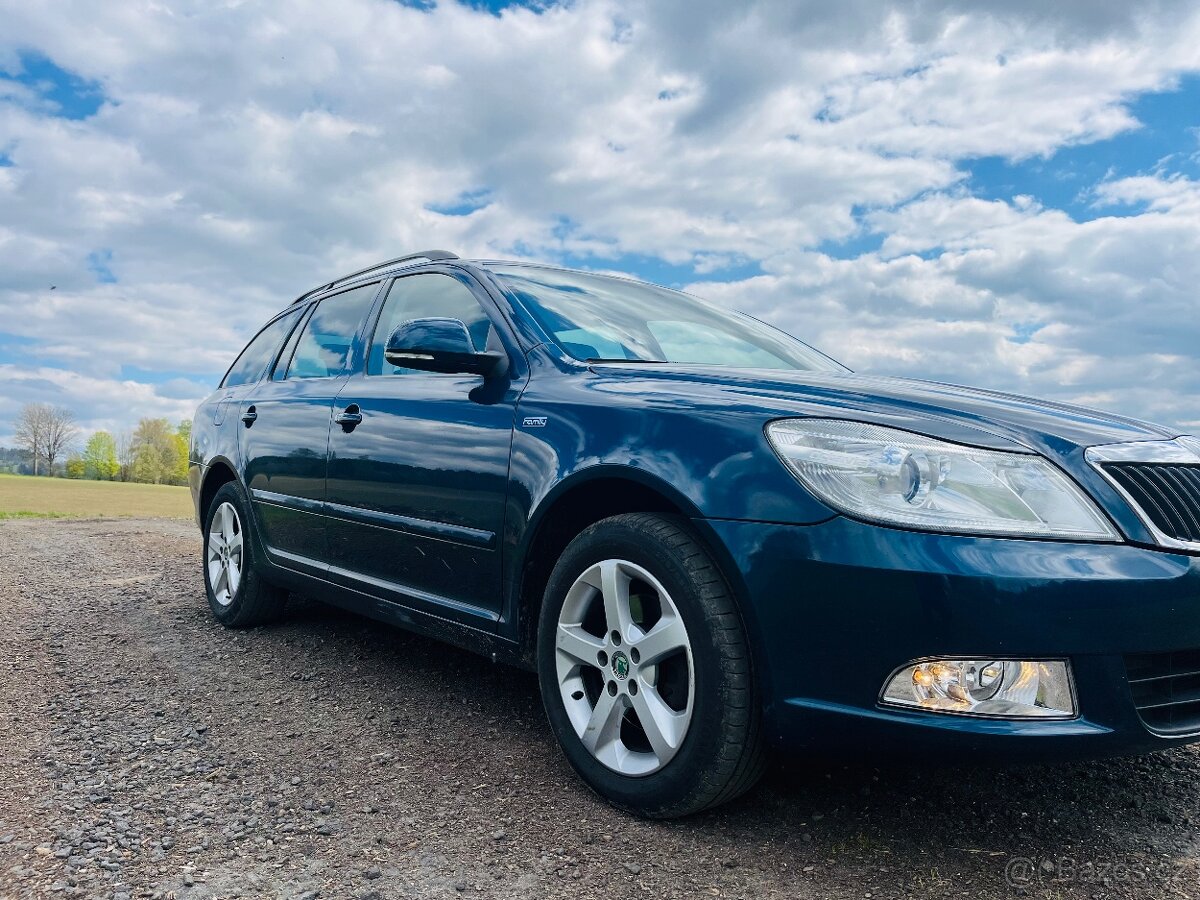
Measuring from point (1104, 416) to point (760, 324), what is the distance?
1868mm

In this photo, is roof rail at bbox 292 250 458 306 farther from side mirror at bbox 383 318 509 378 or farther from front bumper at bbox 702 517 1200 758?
front bumper at bbox 702 517 1200 758

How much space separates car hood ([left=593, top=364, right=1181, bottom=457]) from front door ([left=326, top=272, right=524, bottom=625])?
21.8 inches

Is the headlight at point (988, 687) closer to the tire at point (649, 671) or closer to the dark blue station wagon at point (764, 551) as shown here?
the dark blue station wagon at point (764, 551)

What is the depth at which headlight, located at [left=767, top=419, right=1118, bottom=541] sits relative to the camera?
2074 mm

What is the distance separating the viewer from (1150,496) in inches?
87.0

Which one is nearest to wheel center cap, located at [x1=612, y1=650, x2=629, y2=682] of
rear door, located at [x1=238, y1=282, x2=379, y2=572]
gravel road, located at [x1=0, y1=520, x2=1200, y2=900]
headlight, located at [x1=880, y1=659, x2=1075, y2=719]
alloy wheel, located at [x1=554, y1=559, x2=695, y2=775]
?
alloy wheel, located at [x1=554, y1=559, x2=695, y2=775]

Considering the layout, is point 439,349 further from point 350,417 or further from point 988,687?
point 988,687

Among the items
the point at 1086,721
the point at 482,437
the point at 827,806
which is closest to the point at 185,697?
the point at 482,437

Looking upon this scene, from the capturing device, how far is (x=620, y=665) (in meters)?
2.52

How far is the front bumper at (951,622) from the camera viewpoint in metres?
2.02

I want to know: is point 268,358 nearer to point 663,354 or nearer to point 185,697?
point 185,697

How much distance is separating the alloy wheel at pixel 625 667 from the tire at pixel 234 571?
255 cm

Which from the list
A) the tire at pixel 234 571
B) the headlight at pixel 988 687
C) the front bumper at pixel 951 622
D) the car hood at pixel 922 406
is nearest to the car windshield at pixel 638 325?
the car hood at pixel 922 406

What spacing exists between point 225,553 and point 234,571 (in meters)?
0.17
